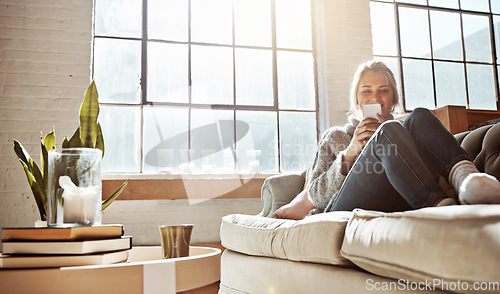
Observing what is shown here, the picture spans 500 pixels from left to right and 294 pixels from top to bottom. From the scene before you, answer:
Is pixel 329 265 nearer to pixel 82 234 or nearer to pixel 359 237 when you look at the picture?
pixel 359 237

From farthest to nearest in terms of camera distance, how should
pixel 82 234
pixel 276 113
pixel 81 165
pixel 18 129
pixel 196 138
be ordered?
pixel 276 113 < pixel 196 138 < pixel 18 129 < pixel 81 165 < pixel 82 234

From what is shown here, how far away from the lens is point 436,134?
4.20ft

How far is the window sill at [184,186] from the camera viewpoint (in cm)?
298

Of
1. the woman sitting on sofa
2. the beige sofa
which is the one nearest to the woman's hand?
the woman sitting on sofa

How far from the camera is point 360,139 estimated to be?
162 cm

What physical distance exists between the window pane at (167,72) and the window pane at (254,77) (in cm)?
44

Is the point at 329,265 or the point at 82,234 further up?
the point at 82,234

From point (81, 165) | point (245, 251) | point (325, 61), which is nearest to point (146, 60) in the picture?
point (325, 61)

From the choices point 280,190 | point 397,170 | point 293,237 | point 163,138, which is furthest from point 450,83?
point 293,237

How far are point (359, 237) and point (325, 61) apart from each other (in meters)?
2.75

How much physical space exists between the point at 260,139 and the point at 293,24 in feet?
3.54

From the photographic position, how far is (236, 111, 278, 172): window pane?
3.36m

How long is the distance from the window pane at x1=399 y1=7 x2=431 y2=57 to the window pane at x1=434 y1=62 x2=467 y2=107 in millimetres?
201

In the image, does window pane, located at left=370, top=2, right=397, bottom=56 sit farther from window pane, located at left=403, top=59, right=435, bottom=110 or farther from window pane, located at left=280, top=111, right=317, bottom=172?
window pane, located at left=280, top=111, right=317, bottom=172
